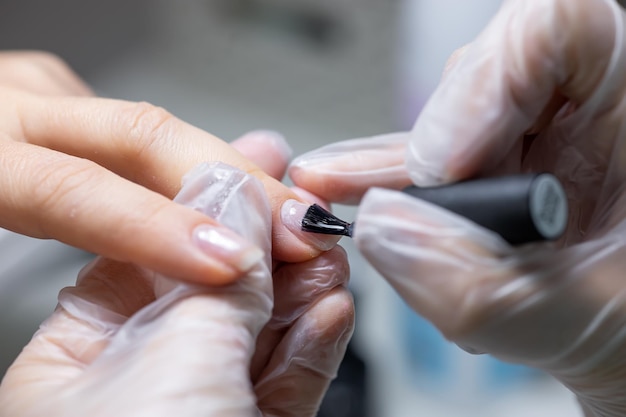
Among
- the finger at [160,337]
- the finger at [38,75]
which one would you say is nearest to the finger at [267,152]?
the finger at [160,337]

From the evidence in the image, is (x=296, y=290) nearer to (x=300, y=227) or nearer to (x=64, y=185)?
(x=300, y=227)

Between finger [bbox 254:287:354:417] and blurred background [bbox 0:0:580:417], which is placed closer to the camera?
finger [bbox 254:287:354:417]

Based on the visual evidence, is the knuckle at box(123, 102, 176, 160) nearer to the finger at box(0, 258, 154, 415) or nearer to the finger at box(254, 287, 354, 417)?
the finger at box(0, 258, 154, 415)

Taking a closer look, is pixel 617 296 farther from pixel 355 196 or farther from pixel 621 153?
pixel 355 196

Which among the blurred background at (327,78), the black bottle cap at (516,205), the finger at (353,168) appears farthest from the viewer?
the blurred background at (327,78)

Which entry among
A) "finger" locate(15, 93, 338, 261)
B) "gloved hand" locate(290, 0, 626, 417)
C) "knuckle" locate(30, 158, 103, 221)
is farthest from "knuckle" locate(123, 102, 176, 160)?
"gloved hand" locate(290, 0, 626, 417)

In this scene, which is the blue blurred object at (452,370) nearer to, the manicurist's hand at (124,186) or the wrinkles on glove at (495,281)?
the manicurist's hand at (124,186)
